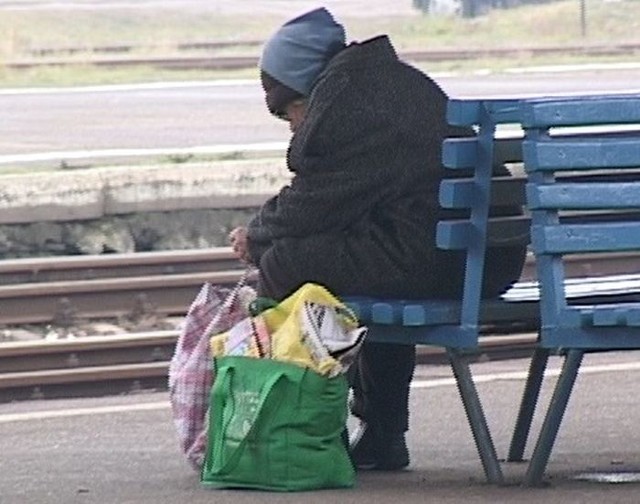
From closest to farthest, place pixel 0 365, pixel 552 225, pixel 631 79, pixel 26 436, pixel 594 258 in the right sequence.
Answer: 1. pixel 552 225
2. pixel 26 436
3. pixel 0 365
4. pixel 594 258
5. pixel 631 79

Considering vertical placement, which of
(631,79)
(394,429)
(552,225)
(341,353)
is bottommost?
(631,79)

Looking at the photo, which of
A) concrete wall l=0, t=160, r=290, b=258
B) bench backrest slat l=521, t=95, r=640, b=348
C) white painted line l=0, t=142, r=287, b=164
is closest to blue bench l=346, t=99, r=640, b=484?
bench backrest slat l=521, t=95, r=640, b=348

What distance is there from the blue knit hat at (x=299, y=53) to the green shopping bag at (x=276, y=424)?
826 mm

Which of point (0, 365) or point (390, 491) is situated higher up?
point (390, 491)

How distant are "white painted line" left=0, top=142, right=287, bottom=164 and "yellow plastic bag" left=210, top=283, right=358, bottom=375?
9910 mm

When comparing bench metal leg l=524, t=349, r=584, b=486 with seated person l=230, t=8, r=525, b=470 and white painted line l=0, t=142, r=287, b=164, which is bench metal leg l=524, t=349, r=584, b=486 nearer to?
seated person l=230, t=8, r=525, b=470

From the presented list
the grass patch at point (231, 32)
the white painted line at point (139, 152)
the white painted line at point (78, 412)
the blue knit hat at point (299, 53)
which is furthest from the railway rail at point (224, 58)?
the blue knit hat at point (299, 53)

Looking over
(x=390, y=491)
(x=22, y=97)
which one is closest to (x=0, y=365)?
(x=390, y=491)

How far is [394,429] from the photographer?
217 inches

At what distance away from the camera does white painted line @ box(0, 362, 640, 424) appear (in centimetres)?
738

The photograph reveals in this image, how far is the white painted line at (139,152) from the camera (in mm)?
15000

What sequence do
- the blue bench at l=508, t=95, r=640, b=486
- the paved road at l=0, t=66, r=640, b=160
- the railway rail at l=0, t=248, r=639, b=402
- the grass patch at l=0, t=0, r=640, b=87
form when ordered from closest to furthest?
the blue bench at l=508, t=95, r=640, b=486 → the railway rail at l=0, t=248, r=639, b=402 → the paved road at l=0, t=66, r=640, b=160 → the grass patch at l=0, t=0, r=640, b=87

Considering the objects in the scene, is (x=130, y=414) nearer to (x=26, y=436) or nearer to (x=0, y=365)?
(x=26, y=436)

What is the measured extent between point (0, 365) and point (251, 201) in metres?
3.78
